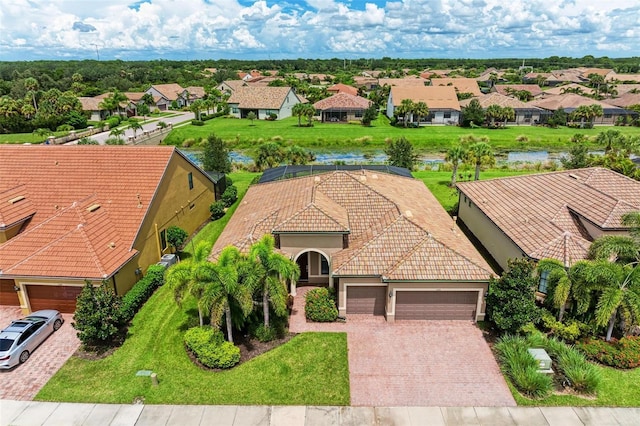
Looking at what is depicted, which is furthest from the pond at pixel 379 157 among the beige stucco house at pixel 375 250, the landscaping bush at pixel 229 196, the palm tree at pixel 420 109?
the beige stucco house at pixel 375 250

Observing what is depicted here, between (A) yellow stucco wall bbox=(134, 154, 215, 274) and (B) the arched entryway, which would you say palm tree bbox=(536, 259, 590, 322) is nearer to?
(B) the arched entryway

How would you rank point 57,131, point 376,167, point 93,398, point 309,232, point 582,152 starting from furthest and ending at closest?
point 57,131
point 582,152
point 376,167
point 309,232
point 93,398

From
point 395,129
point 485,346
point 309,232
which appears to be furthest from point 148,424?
point 395,129

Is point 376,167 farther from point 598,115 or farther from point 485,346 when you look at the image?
point 598,115

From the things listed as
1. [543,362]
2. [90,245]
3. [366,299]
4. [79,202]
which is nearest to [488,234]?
[366,299]

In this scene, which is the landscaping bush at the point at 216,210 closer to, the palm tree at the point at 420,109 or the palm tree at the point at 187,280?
the palm tree at the point at 187,280

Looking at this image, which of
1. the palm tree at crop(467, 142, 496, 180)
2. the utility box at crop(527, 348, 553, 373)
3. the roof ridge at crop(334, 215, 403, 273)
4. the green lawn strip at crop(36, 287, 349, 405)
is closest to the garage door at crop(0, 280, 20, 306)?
the green lawn strip at crop(36, 287, 349, 405)
